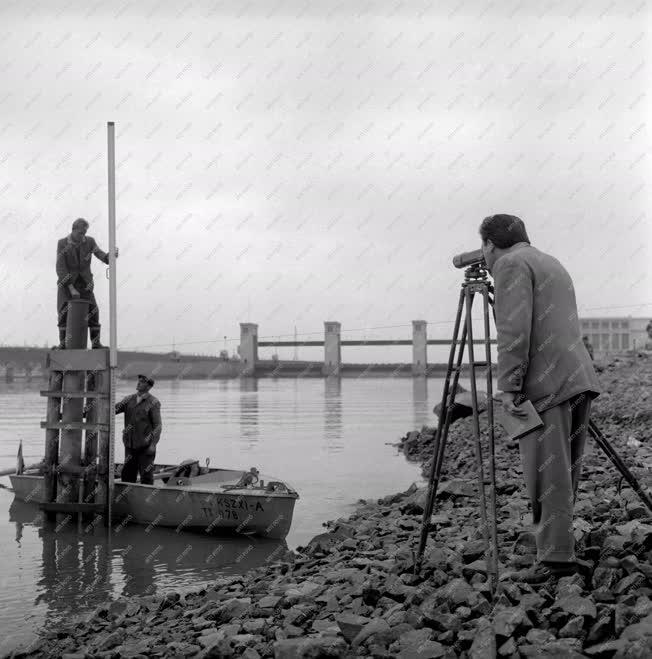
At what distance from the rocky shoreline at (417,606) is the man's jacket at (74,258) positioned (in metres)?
7.38

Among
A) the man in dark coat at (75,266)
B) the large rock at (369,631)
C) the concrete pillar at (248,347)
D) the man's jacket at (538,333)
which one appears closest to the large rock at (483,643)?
the large rock at (369,631)

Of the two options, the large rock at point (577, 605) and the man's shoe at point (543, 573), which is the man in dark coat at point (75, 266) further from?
the large rock at point (577, 605)

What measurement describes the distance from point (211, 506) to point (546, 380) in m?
8.83

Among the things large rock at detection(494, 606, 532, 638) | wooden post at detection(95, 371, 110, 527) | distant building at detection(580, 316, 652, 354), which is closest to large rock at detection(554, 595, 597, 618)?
large rock at detection(494, 606, 532, 638)

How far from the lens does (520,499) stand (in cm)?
848

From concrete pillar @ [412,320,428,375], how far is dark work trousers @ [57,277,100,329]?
119267 mm

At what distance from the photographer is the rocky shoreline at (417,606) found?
14.1ft

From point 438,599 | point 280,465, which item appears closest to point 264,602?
point 438,599

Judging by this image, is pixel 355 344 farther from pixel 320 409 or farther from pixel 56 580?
pixel 56 580

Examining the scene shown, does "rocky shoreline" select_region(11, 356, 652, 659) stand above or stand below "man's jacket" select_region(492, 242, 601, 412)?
below

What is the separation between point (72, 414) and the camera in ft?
44.5

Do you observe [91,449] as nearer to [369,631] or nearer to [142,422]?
[142,422]

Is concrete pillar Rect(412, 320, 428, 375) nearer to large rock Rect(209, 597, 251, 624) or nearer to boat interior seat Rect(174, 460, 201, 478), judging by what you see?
boat interior seat Rect(174, 460, 201, 478)

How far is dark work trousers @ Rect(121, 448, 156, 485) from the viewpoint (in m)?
13.5
